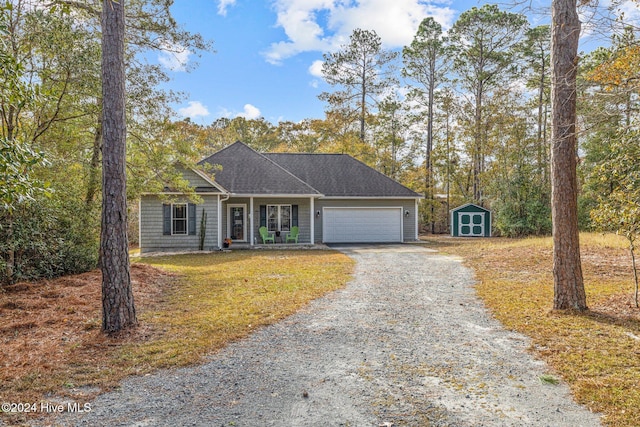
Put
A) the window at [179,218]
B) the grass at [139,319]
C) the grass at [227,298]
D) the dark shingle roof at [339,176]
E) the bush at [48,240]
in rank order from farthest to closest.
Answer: the dark shingle roof at [339,176] → the window at [179,218] → the bush at [48,240] → the grass at [227,298] → the grass at [139,319]

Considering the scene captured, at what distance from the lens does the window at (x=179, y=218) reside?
15508mm

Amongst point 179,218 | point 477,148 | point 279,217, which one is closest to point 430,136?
point 477,148

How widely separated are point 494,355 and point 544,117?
2596 cm

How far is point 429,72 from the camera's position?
1064 inches

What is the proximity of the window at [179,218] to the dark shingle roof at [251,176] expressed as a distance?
208 centimetres

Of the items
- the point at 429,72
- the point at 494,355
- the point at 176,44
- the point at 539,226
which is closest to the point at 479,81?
the point at 429,72

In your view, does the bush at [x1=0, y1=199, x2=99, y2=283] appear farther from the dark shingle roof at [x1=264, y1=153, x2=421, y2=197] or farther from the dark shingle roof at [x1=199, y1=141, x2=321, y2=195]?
the dark shingle roof at [x1=264, y1=153, x2=421, y2=197]

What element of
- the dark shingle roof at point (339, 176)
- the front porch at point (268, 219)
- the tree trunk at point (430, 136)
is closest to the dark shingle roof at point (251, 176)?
the front porch at point (268, 219)

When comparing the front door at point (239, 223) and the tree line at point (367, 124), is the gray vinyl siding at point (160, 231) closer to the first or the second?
the front door at point (239, 223)

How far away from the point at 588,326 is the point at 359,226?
14190 mm

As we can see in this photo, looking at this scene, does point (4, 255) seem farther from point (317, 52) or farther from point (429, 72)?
point (429, 72)

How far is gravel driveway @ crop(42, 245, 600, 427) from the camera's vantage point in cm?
278

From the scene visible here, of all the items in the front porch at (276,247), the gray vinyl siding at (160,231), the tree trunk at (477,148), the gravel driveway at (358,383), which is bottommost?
the gravel driveway at (358,383)

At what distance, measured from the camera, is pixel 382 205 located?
19062 millimetres
